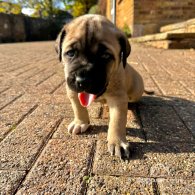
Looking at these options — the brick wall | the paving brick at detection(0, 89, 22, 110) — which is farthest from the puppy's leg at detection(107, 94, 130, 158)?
the brick wall

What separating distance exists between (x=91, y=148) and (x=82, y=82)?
51 cm

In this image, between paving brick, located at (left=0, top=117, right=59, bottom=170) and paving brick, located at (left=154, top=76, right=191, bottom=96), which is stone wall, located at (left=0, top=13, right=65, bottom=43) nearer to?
paving brick, located at (left=154, top=76, right=191, bottom=96)

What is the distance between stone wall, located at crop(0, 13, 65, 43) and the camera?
20391 millimetres

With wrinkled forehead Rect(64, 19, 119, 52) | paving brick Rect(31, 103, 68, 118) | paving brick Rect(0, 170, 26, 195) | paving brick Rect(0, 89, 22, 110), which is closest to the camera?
paving brick Rect(0, 170, 26, 195)

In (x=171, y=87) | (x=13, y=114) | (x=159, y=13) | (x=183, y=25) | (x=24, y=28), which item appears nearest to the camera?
(x=13, y=114)

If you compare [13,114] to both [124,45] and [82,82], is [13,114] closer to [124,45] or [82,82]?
[82,82]

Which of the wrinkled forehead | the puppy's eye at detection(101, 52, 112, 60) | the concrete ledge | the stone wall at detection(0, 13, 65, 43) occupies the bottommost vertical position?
the stone wall at detection(0, 13, 65, 43)

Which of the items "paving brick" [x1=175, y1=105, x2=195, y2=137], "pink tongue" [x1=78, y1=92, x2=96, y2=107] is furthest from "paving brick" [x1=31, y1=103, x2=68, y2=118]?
"paving brick" [x1=175, y1=105, x2=195, y2=137]

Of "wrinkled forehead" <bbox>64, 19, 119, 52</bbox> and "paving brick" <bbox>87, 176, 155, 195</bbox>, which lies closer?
"paving brick" <bbox>87, 176, 155, 195</bbox>

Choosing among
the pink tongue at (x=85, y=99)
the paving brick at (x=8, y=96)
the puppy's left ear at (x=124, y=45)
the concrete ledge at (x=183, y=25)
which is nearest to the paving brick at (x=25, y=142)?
the pink tongue at (x=85, y=99)

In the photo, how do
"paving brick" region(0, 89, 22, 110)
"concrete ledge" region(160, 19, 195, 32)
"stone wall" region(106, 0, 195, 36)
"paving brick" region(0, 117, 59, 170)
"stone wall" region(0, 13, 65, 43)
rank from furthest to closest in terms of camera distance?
"stone wall" region(0, 13, 65, 43), "stone wall" region(106, 0, 195, 36), "concrete ledge" region(160, 19, 195, 32), "paving brick" region(0, 89, 22, 110), "paving brick" region(0, 117, 59, 170)

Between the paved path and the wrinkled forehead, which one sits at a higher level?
the wrinkled forehead

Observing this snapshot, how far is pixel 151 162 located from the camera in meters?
2.03

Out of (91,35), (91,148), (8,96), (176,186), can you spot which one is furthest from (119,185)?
(8,96)
